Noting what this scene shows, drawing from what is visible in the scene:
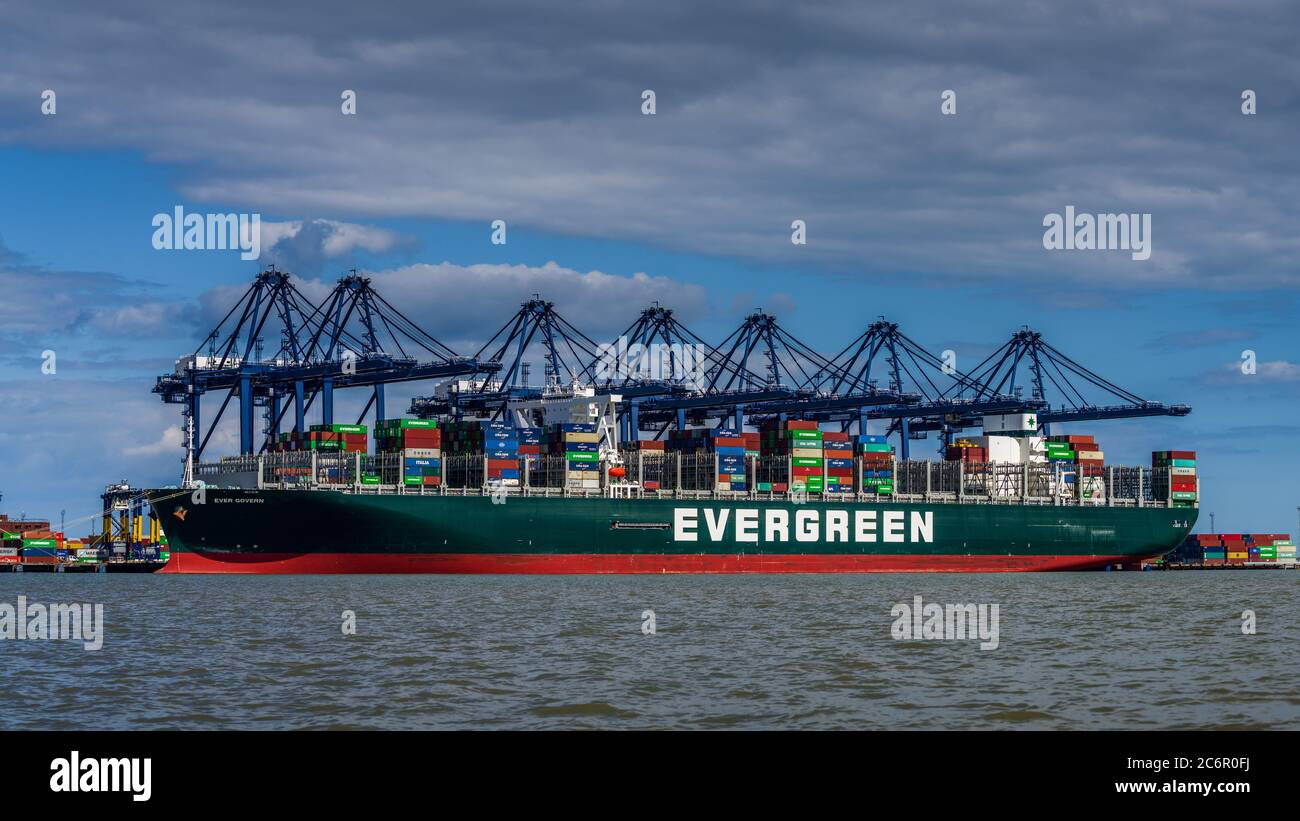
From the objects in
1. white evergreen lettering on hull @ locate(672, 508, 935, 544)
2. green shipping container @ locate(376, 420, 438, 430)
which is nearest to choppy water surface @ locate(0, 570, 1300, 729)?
green shipping container @ locate(376, 420, 438, 430)

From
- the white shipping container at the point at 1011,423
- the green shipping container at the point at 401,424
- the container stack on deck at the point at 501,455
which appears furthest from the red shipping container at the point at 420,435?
the white shipping container at the point at 1011,423

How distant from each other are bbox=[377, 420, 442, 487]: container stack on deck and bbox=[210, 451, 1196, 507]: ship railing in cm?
9

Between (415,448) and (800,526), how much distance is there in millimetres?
24256

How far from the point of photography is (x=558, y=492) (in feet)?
267

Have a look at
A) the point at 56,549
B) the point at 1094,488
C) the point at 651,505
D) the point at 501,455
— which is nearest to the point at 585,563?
the point at 651,505

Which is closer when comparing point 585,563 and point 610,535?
point 585,563

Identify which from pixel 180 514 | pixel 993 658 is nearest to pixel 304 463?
Result: pixel 180 514

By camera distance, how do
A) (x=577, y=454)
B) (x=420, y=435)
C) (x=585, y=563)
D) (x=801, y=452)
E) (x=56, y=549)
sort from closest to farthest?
(x=585, y=563), (x=420, y=435), (x=577, y=454), (x=801, y=452), (x=56, y=549)

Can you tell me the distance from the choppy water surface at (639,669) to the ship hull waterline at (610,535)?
1009 inches

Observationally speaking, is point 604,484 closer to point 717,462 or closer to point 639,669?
point 717,462

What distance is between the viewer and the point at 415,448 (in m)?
79.3

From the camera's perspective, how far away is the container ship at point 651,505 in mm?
74875

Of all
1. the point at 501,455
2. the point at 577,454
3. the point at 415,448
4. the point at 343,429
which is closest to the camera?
the point at 415,448

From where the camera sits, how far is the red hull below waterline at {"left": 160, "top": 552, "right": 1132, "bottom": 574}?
74.5 metres
